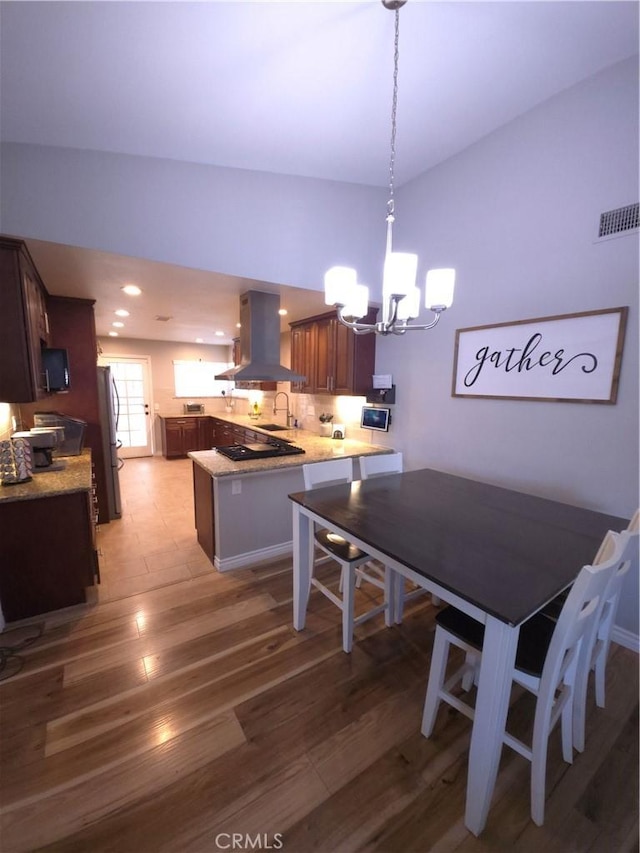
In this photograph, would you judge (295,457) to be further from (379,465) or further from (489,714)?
(489,714)

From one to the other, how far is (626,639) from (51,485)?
3.69 metres

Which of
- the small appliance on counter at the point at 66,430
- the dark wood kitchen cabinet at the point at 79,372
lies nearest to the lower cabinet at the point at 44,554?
the small appliance on counter at the point at 66,430

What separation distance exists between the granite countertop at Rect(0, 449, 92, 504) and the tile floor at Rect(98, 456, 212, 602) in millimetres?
845

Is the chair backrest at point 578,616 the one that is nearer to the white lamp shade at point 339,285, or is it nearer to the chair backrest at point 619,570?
the chair backrest at point 619,570

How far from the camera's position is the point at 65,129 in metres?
1.80

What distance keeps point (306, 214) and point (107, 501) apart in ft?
11.5

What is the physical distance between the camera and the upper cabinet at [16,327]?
195cm

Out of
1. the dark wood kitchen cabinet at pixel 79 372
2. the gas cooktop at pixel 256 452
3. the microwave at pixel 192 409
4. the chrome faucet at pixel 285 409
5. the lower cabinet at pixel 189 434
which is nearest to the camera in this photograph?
the gas cooktop at pixel 256 452

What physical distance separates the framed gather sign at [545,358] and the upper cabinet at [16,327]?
3.04 metres

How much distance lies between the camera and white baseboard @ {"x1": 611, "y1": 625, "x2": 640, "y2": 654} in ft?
6.40

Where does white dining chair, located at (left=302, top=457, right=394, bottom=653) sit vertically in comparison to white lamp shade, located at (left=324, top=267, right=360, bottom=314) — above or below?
below

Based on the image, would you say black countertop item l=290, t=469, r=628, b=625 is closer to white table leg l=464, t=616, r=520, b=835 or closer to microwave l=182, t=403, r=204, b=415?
white table leg l=464, t=616, r=520, b=835

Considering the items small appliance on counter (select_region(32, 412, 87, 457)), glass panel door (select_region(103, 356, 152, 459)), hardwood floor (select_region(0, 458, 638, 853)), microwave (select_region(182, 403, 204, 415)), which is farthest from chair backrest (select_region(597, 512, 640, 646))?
glass panel door (select_region(103, 356, 152, 459))

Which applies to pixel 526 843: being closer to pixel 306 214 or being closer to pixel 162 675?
pixel 162 675
